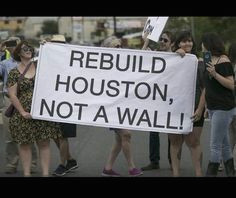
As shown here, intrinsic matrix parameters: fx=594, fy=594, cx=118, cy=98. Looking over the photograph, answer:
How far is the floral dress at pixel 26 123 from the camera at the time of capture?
6.57m

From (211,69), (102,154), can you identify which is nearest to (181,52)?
(211,69)

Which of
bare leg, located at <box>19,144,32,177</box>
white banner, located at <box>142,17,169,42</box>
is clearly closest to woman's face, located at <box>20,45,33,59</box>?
bare leg, located at <box>19,144,32,177</box>

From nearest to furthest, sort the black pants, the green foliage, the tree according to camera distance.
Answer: the black pants
the green foliage
the tree

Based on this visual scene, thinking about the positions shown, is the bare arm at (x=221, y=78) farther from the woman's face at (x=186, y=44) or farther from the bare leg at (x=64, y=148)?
the bare leg at (x=64, y=148)

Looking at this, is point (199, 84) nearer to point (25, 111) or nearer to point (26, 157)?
point (25, 111)

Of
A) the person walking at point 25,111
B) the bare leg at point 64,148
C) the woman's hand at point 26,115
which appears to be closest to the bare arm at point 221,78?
the person walking at point 25,111

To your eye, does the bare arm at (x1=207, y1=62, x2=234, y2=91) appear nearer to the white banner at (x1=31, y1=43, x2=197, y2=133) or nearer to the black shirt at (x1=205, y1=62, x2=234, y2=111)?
the black shirt at (x1=205, y1=62, x2=234, y2=111)

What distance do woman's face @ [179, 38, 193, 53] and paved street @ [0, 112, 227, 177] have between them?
1705mm

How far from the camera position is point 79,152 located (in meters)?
9.42

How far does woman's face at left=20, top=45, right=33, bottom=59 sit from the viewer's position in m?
6.69

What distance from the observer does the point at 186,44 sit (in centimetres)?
666

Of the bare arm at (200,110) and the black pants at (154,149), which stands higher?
the bare arm at (200,110)

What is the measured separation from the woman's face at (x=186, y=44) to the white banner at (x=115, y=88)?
0.16m
